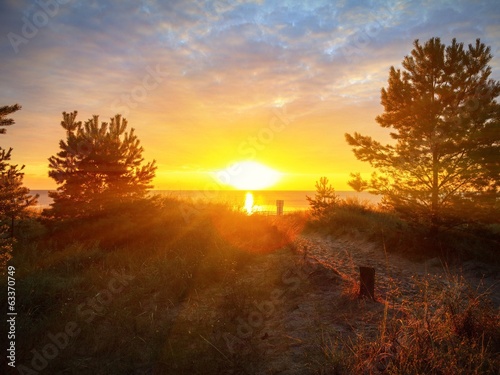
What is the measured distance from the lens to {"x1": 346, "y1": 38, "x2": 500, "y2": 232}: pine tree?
8.67 m

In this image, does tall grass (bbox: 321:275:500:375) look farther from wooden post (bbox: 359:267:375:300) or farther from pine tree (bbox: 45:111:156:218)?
pine tree (bbox: 45:111:156:218)

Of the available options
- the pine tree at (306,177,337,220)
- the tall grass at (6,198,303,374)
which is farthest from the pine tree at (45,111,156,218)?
the pine tree at (306,177,337,220)

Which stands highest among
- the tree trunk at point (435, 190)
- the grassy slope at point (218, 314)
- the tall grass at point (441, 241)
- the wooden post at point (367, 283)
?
the tree trunk at point (435, 190)

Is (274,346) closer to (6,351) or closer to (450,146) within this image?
(6,351)

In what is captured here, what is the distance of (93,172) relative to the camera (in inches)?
502

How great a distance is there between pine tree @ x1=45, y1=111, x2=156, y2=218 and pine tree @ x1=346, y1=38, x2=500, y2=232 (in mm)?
10432

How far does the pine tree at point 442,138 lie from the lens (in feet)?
28.5

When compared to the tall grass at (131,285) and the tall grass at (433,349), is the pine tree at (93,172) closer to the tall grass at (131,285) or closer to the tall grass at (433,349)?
the tall grass at (131,285)

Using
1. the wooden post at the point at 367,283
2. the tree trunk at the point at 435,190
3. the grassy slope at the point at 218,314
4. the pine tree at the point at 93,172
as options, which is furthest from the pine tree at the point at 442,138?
the pine tree at the point at 93,172

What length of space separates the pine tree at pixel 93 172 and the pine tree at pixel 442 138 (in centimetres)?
1043

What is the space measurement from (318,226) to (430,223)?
6.36 metres

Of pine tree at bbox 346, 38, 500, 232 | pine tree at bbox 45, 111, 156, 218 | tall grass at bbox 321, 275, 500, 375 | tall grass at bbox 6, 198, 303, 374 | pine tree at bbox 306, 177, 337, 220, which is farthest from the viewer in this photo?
pine tree at bbox 306, 177, 337, 220

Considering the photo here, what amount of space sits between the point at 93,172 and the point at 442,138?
44.0 ft

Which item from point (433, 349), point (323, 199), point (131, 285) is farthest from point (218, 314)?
point (323, 199)
